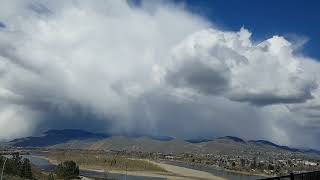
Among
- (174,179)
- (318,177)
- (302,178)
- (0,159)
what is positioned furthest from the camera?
(174,179)

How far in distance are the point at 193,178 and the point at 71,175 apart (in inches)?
2150

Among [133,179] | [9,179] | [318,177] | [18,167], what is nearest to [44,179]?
[18,167]

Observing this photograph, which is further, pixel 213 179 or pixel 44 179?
pixel 213 179

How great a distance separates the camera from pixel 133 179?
19825cm

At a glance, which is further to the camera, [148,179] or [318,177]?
[148,179]

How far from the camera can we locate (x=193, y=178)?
19988cm

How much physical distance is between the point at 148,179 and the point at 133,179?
233 inches

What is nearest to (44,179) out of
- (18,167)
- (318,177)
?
(18,167)

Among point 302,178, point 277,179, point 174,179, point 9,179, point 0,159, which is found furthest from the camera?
point 174,179

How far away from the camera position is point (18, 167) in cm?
14462

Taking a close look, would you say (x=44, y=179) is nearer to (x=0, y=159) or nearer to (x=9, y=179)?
(x=0, y=159)

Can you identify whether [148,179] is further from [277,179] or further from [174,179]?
[277,179]

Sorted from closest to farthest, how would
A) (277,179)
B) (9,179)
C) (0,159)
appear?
(277,179)
(9,179)
(0,159)

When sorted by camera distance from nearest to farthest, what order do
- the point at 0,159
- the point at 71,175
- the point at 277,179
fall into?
the point at 277,179, the point at 0,159, the point at 71,175
